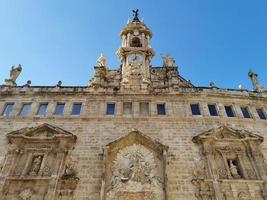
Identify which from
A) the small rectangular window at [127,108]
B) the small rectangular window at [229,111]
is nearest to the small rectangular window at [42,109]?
the small rectangular window at [127,108]

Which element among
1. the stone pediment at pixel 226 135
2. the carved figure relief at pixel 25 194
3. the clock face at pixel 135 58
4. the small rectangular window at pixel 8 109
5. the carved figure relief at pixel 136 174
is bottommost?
the carved figure relief at pixel 25 194

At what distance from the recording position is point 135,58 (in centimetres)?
2506

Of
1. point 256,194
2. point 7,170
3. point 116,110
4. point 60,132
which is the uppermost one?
point 116,110

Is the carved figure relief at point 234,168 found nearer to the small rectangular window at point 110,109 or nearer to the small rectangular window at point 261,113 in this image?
the small rectangular window at point 261,113

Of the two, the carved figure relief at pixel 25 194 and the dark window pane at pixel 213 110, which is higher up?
the dark window pane at pixel 213 110

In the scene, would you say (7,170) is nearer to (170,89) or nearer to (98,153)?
(98,153)

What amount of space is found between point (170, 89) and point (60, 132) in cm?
842

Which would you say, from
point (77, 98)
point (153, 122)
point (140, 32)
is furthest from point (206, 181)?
point (140, 32)

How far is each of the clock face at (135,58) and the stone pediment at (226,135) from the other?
30.5ft

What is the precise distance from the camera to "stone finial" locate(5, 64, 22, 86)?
73.3ft

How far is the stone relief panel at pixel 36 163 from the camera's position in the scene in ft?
51.6

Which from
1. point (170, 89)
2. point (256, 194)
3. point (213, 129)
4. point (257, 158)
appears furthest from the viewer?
point (170, 89)

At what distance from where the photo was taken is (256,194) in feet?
51.5

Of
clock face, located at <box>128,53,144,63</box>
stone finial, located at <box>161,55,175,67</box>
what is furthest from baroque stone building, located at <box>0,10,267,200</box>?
stone finial, located at <box>161,55,175,67</box>
